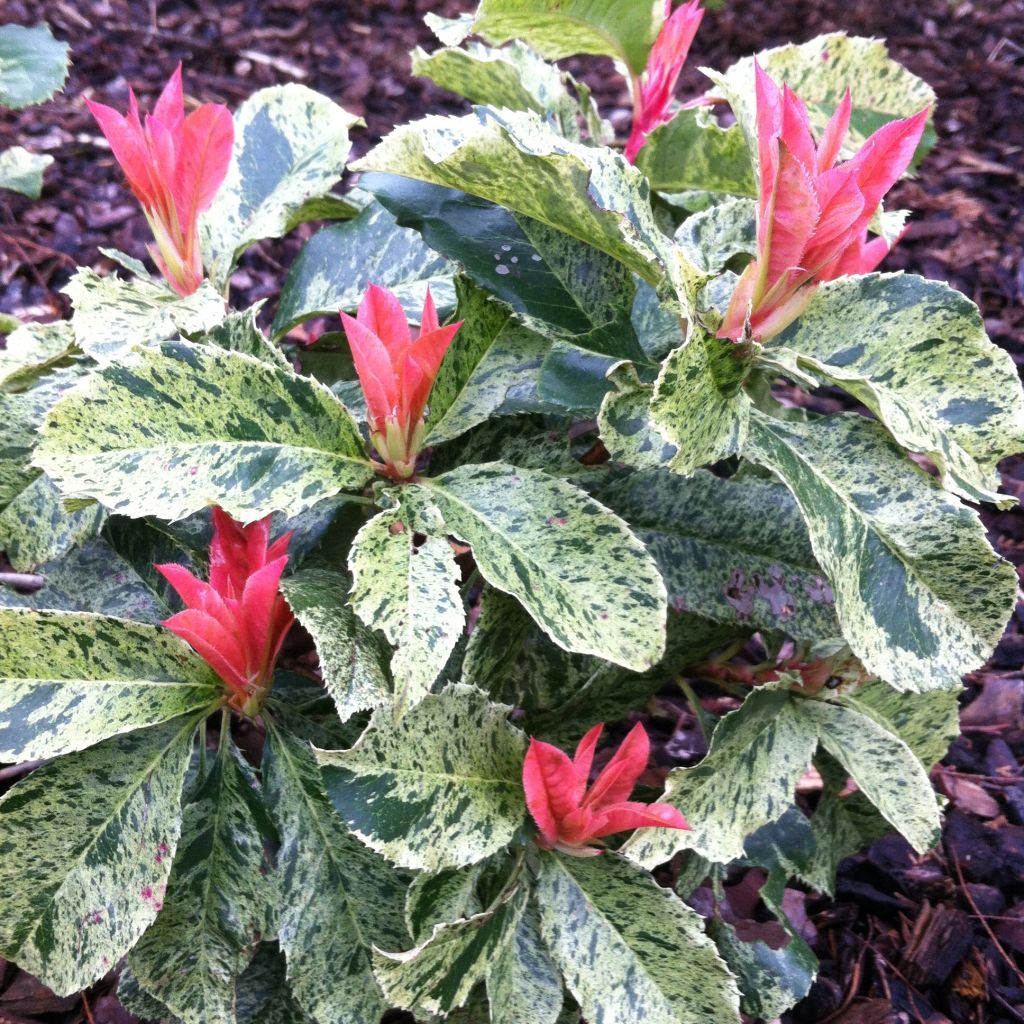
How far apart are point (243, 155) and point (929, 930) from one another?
4.06 ft

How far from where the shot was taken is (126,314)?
884 mm

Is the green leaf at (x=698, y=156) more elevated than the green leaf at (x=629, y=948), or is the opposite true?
the green leaf at (x=698, y=156)

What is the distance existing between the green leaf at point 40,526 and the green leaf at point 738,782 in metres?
0.56

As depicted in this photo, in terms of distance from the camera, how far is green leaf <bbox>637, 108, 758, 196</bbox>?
38.7 inches

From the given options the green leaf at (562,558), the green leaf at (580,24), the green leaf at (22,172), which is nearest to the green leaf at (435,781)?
the green leaf at (562,558)

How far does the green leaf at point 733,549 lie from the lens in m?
0.90

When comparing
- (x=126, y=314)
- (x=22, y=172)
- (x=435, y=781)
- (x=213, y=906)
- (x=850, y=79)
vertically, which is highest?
(x=850, y=79)

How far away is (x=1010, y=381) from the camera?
746 millimetres

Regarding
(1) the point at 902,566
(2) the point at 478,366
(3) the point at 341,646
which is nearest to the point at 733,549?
(1) the point at 902,566

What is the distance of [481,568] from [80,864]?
419 mm

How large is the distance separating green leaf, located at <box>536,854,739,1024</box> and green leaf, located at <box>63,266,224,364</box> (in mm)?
569

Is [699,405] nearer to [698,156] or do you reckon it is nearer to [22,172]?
[698,156]

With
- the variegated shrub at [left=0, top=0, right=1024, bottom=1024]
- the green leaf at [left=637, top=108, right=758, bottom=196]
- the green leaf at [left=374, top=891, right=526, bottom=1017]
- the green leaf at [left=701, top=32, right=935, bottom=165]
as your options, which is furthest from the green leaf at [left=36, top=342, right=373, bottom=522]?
the green leaf at [left=701, top=32, right=935, bottom=165]

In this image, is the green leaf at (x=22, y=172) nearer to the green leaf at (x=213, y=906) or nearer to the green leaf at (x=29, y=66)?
the green leaf at (x=29, y=66)
